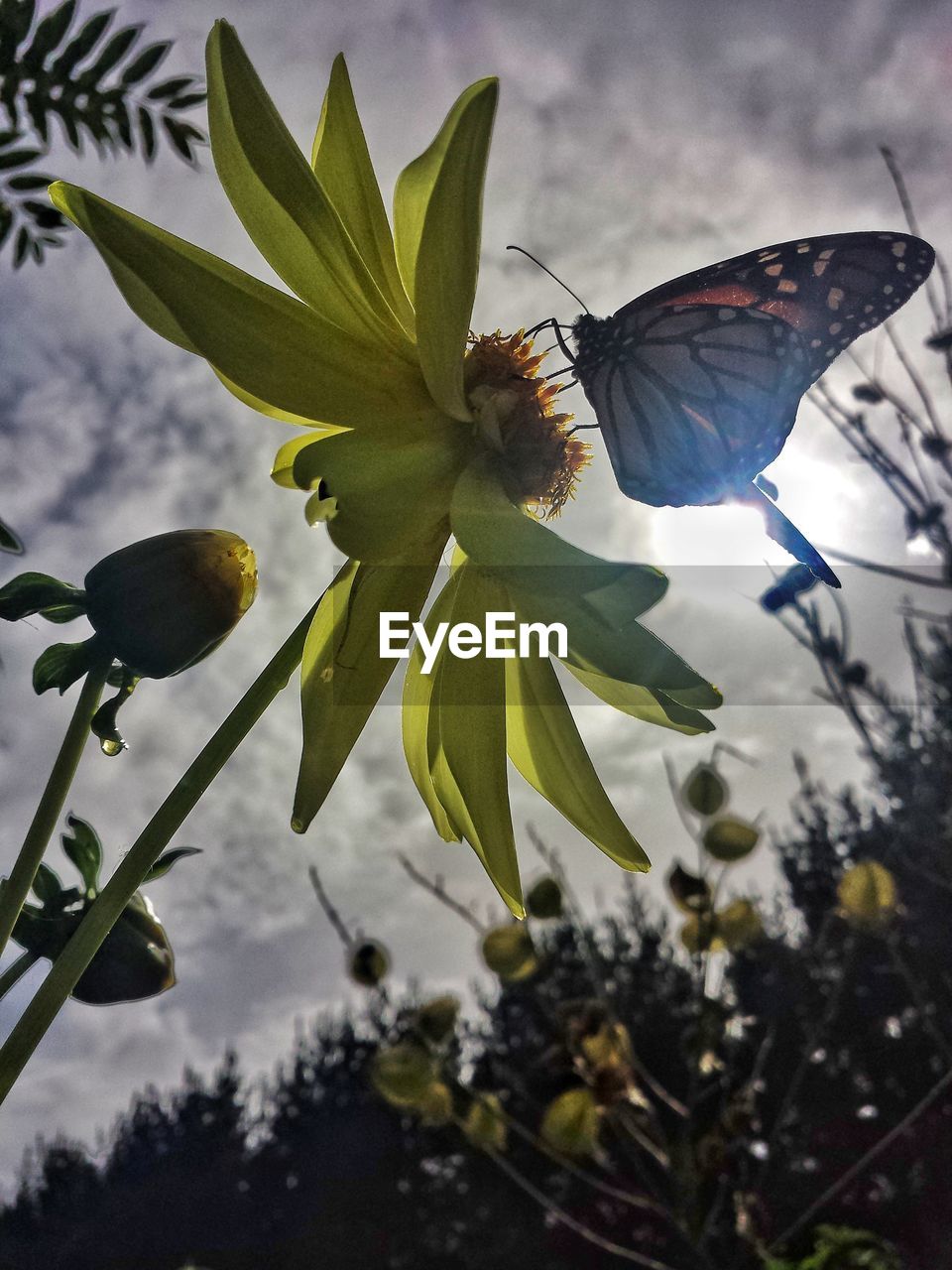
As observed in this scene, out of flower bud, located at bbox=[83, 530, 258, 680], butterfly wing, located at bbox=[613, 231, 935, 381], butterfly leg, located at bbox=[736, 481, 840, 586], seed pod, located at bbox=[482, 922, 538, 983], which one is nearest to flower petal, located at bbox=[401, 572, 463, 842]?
flower bud, located at bbox=[83, 530, 258, 680]

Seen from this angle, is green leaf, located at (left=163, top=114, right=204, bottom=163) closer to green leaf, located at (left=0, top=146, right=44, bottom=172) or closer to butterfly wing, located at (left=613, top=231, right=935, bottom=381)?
green leaf, located at (left=0, top=146, right=44, bottom=172)

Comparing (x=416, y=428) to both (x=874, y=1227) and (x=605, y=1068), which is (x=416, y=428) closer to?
(x=605, y=1068)

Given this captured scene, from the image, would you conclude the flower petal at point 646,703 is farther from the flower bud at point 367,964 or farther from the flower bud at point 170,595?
the flower bud at point 367,964

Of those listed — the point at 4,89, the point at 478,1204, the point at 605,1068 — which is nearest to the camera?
the point at 4,89

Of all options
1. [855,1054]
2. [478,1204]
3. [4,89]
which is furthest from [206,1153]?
[4,89]

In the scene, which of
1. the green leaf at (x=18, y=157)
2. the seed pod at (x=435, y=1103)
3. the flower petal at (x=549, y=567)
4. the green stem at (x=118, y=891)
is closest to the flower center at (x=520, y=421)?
the flower petal at (x=549, y=567)

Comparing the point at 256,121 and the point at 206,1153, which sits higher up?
the point at 206,1153

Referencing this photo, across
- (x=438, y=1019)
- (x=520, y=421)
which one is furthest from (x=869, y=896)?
(x=520, y=421)
